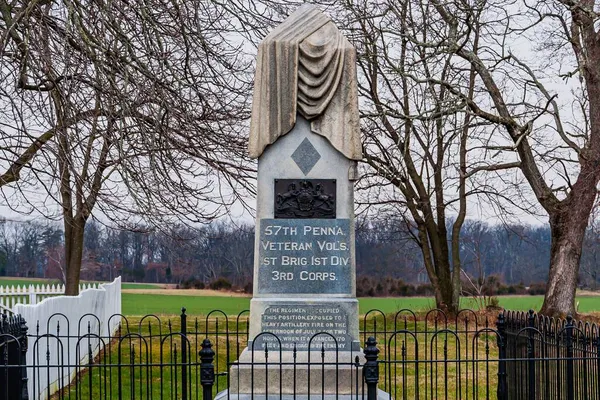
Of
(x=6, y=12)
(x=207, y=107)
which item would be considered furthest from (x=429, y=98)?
(x=6, y=12)

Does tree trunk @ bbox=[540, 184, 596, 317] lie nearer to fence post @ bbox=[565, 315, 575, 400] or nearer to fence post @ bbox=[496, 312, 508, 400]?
fence post @ bbox=[496, 312, 508, 400]

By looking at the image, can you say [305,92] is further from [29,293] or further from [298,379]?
[29,293]

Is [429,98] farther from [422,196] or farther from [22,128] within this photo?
[22,128]

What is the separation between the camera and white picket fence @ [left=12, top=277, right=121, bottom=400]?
1005cm

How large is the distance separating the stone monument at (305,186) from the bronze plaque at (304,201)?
10 millimetres

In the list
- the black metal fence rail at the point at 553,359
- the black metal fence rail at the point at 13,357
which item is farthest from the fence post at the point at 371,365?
the black metal fence rail at the point at 13,357

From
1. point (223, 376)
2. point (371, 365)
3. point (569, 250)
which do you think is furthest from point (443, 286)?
point (371, 365)

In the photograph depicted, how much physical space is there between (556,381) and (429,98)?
1231 cm

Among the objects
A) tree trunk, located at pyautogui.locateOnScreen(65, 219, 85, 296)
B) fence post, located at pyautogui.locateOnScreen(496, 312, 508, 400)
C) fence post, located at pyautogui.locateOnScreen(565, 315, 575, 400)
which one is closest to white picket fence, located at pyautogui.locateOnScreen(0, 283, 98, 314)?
tree trunk, located at pyautogui.locateOnScreen(65, 219, 85, 296)

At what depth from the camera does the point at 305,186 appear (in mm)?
8812

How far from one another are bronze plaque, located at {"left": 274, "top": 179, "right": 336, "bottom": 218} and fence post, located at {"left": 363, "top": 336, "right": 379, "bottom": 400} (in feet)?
6.24

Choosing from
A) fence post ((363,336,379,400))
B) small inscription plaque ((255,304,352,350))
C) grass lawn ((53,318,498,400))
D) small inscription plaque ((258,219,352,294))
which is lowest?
grass lawn ((53,318,498,400))

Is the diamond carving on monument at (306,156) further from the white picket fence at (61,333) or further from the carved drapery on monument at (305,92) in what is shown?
the white picket fence at (61,333)

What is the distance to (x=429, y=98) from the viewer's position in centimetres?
2072
